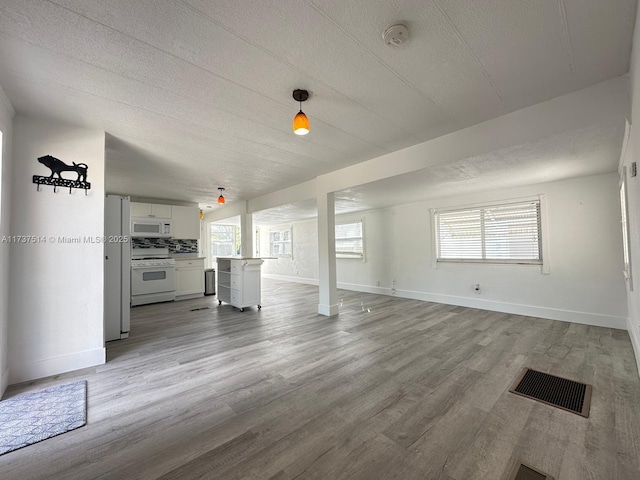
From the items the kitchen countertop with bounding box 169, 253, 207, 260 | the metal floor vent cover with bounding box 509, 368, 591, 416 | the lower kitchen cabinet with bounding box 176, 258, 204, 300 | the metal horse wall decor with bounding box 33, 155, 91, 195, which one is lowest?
the metal floor vent cover with bounding box 509, 368, 591, 416

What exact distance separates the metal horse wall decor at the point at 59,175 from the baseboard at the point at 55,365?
65.1 inches

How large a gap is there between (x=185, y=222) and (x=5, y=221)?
4.40 metres

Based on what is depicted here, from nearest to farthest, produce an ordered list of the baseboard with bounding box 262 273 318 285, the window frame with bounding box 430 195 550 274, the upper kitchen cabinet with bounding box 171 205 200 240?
the window frame with bounding box 430 195 550 274 → the upper kitchen cabinet with bounding box 171 205 200 240 → the baseboard with bounding box 262 273 318 285

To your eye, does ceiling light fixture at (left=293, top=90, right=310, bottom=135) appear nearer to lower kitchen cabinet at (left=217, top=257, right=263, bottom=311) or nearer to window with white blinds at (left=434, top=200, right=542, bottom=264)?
lower kitchen cabinet at (left=217, top=257, right=263, bottom=311)

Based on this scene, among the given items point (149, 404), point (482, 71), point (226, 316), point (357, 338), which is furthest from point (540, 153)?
point (226, 316)

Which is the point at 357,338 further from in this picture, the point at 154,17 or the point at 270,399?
the point at 154,17

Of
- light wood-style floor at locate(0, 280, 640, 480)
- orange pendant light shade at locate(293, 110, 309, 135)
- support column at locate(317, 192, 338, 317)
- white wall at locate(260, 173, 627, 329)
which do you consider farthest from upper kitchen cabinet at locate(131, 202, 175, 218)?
orange pendant light shade at locate(293, 110, 309, 135)

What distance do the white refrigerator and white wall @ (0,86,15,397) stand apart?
3.66 ft

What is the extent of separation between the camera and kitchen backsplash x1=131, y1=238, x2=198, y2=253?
6272 millimetres

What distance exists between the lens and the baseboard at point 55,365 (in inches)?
96.4

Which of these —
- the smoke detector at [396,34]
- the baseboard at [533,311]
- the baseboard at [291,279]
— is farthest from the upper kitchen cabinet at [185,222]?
the smoke detector at [396,34]

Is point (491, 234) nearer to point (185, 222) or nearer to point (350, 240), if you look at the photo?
point (350, 240)

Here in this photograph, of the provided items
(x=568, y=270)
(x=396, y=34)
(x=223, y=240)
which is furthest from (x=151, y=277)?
(x=568, y=270)

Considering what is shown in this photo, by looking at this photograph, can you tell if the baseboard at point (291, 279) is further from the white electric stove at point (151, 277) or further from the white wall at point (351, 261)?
the white electric stove at point (151, 277)
